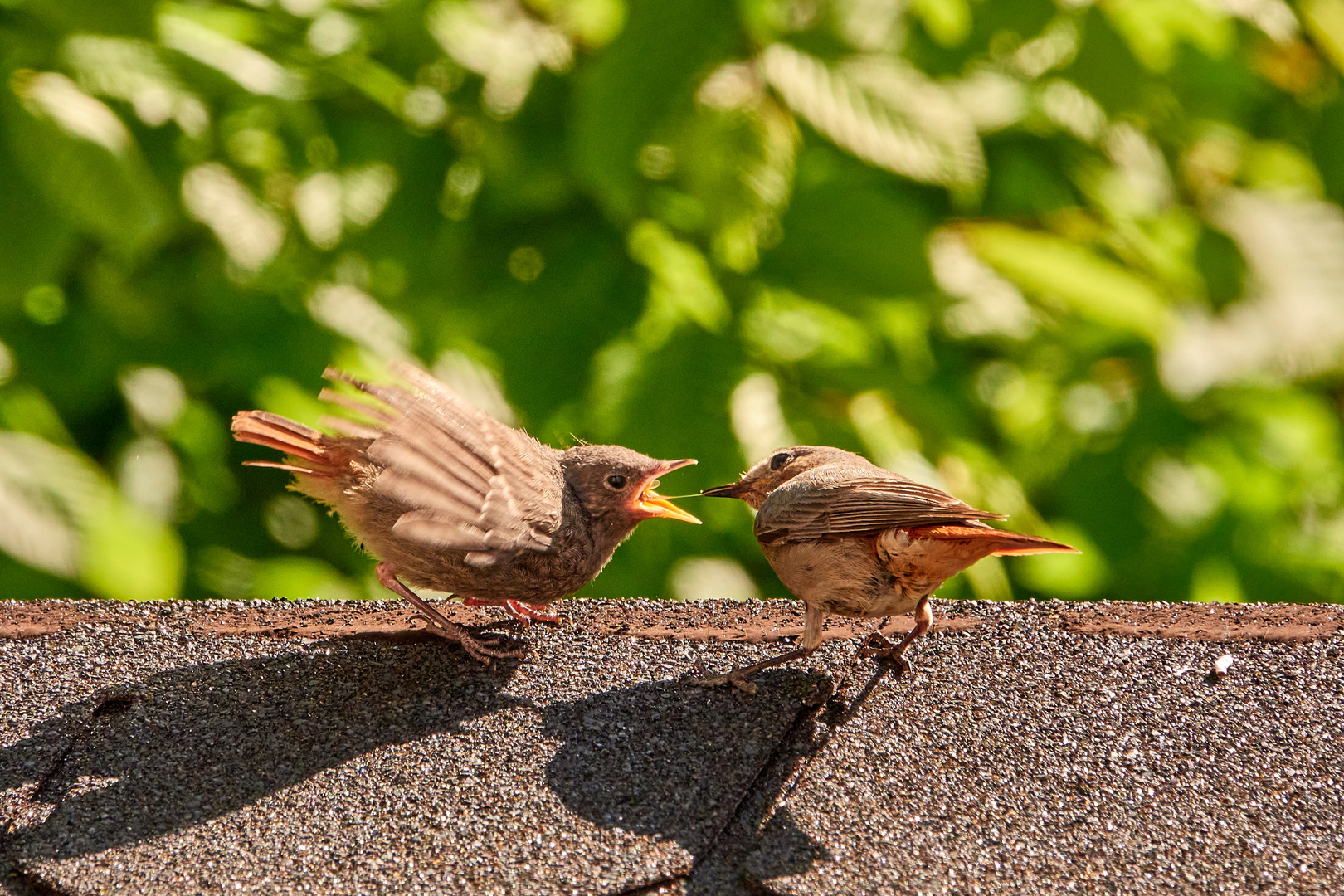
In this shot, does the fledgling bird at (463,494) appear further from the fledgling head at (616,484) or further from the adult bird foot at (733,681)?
the adult bird foot at (733,681)

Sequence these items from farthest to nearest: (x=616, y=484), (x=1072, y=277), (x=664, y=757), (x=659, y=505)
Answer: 1. (x=1072, y=277)
2. (x=659, y=505)
3. (x=616, y=484)
4. (x=664, y=757)

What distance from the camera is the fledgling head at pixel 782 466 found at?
2.73 metres

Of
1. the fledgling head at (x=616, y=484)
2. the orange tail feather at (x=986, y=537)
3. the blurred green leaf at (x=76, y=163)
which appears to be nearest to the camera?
the orange tail feather at (x=986, y=537)

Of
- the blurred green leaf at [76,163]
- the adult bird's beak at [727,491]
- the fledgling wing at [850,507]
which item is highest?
the blurred green leaf at [76,163]

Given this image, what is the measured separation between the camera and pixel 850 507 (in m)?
2.36

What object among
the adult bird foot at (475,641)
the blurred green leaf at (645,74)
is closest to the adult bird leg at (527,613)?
the adult bird foot at (475,641)

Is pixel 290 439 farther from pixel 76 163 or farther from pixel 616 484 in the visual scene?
pixel 76 163

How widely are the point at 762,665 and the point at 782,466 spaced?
20.1 inches

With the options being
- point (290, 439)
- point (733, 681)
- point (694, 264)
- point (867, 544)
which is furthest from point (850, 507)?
point (694, 264)

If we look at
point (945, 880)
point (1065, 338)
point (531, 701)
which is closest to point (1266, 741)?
point (945, 880)

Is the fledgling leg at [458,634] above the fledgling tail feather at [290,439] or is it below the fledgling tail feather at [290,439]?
below

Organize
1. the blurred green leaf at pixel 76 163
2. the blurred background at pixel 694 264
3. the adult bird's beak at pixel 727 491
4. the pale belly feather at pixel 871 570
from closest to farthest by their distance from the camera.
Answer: the pale belly feather at pixel 871 570 → the adult bird's beak at pixel 727 491 → the blurred green leaf at pixel 76 163 → the blurred background at pixel 694 264

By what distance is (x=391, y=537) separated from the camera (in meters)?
2.60

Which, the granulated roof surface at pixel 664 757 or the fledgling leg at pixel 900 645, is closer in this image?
the granulated roof surface at pixel 664 757
